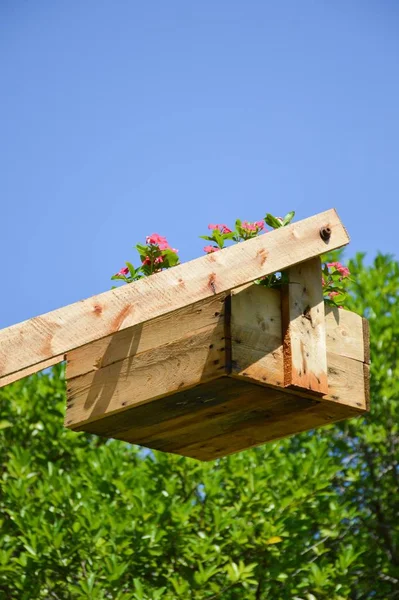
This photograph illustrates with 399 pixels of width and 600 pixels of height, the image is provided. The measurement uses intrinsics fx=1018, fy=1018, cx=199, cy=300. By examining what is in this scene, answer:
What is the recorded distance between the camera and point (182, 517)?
6.79 meters

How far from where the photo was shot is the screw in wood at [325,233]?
9.96ft

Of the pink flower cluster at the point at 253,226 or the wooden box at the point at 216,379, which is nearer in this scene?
the wooden box at the point at 216,379

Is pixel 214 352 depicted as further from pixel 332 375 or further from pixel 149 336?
pixel 332 375

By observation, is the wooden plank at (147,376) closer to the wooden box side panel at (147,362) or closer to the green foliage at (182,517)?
the wooden box side panel at (147,362)

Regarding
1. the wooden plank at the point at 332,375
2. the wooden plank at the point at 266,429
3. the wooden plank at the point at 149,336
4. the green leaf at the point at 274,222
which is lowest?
the wooden plank at the point at 266,429

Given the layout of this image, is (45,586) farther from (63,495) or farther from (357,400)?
(357,400)

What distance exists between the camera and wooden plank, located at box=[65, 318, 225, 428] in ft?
9.29

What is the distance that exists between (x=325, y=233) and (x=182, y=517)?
4.12m

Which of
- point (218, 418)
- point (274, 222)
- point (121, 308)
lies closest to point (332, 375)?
point (218, 418)

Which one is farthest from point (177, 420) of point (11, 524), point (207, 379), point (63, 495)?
point (11, 524)

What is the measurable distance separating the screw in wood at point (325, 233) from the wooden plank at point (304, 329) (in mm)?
111

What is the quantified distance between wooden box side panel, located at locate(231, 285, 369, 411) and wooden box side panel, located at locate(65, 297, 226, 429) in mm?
56

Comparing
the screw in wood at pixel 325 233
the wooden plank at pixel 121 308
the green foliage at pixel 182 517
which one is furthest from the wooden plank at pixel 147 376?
the green foliage at pixel 182 517

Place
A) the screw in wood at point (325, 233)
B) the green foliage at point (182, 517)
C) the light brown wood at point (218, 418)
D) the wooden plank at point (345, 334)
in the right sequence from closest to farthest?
the light brown wood at point (218, 418) < the screw in wood at point (325, 233) < the wooden plank at point (345, 334) < the green foliage at point (182, 517)
